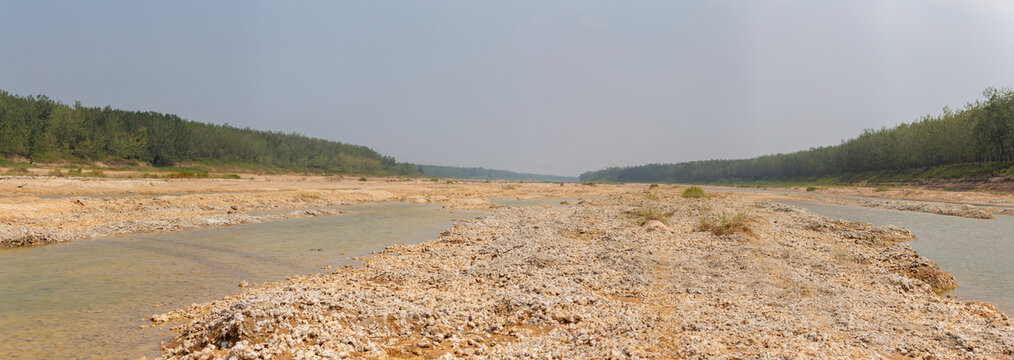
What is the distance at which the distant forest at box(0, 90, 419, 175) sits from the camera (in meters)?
74.1

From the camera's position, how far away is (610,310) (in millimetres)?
9266

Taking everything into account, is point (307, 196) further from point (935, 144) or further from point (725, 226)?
point (935, 144)

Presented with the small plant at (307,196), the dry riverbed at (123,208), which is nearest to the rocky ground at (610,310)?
the dry riverbed at (123,208)

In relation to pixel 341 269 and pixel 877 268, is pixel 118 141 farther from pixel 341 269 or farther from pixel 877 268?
pixel 877 268

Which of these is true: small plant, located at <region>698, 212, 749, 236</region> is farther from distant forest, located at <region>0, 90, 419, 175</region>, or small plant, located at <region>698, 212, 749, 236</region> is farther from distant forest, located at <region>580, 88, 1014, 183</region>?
distant forest, located at <region>0, 90, 419, 175</region>

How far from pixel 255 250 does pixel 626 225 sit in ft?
58.3

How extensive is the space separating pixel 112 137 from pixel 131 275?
108m

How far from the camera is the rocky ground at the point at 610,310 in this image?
6.98m

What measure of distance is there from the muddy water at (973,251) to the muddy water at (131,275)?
63.3ft

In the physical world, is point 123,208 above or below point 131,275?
above

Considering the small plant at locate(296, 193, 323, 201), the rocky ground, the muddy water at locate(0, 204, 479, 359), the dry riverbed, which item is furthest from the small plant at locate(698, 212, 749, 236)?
the small plant at locate(296, 193, 323, 201)

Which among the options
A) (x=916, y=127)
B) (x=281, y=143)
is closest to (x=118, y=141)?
(x=281, y=143)

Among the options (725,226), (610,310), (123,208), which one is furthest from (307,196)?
(610,310)

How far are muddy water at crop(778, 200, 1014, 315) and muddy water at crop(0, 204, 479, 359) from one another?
19.3 meters
